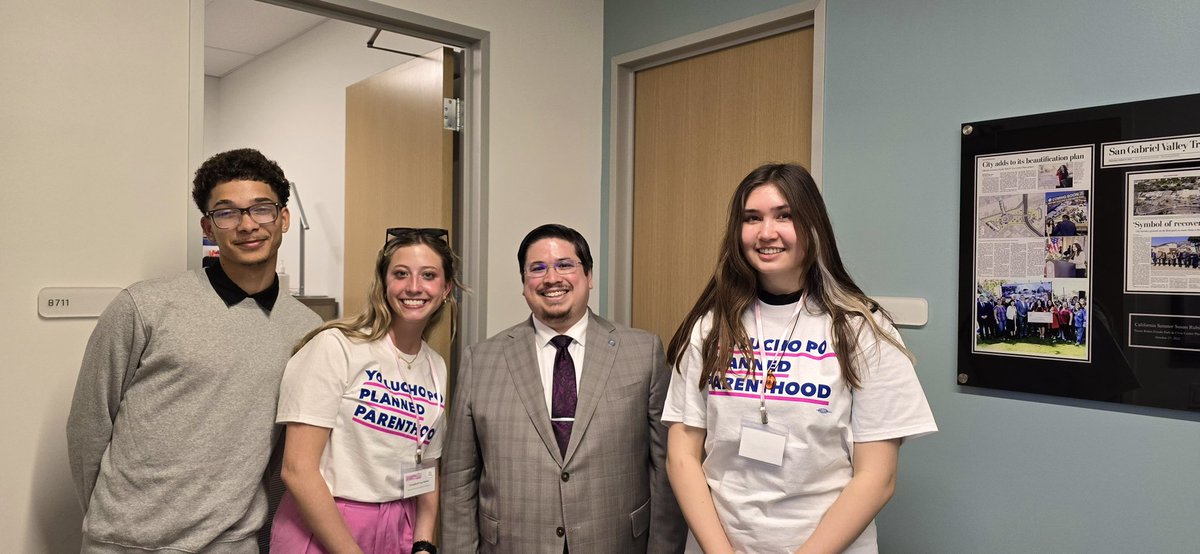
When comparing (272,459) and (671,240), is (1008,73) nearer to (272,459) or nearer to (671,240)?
(671,240)

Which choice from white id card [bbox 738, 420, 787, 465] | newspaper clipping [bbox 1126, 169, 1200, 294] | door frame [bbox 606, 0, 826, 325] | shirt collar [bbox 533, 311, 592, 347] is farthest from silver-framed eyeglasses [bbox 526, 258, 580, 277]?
newspaper clipping [bbox 1126, 169, 1200, 294]

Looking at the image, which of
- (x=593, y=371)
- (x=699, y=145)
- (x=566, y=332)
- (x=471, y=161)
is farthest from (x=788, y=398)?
(x=471, y=161)

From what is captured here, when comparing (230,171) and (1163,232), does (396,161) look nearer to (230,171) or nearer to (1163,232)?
(230,171)

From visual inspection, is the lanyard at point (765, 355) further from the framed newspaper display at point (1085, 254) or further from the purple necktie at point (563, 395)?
the framed newspaper display at point (1085, 254)

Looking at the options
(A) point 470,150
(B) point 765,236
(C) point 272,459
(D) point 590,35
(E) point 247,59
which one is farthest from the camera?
(D) point 590,35

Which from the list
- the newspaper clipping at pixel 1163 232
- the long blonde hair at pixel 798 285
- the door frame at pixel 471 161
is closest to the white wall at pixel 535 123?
the door frame at pixel 471 161

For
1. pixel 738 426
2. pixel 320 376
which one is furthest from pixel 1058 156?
pixel 320 376

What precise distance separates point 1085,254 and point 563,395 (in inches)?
50.3

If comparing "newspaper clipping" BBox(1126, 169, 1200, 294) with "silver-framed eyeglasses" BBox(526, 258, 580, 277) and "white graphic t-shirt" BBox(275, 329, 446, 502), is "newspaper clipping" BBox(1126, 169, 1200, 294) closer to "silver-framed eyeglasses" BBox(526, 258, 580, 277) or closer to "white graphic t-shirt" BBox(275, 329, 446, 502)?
"silver-framed eyeglasses" BBox(526, 258, 580, 277)

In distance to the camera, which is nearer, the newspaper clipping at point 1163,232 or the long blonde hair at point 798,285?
the long blonde hair at point 798,285

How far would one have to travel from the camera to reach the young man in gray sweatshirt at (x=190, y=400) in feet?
5.16

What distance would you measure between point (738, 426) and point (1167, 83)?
1.22m

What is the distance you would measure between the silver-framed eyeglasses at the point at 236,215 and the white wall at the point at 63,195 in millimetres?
471

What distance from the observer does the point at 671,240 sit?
284 cm
